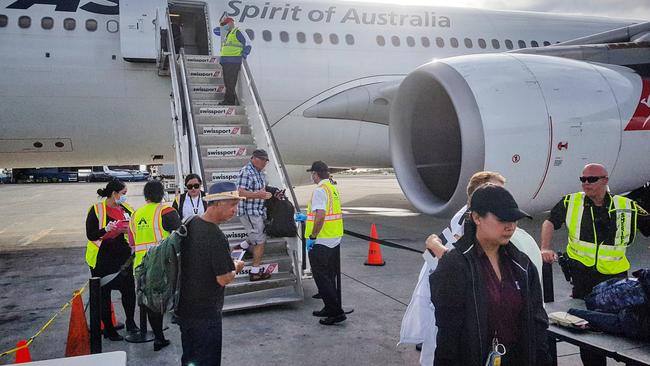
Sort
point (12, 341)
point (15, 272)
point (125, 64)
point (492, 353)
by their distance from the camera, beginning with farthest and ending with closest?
point (125, 64) < point (15, 272) < point (12, 341) < point (492, 353)

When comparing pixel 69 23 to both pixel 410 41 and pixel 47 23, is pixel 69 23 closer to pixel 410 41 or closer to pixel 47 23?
pixel 47 23

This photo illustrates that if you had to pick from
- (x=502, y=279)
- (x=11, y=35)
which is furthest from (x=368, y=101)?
(x=502, y=279)

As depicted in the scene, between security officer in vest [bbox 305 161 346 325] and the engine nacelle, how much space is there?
1348 mm

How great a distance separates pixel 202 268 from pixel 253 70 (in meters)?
6.77

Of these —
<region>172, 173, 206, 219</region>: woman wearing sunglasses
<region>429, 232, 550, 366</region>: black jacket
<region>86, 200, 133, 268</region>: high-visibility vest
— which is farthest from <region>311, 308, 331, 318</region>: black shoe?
<region>429, 232, 550, 366</region>: black jacket

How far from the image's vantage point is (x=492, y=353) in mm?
2031

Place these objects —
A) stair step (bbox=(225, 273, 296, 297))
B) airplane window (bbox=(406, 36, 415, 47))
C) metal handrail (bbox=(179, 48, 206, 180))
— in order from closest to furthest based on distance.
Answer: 1. stair step (bbox=(225, 273, 296, 297))
2. metal handrail (bbox=(179, 48, 206, 180))
3. airplane window (bbox=(406, 36, 415, 47))

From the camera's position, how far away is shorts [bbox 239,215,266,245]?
5.49 metres

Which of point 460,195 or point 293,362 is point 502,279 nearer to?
point 293,362

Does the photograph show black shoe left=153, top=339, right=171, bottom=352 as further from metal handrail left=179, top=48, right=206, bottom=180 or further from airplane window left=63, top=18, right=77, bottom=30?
airplane window left=63, top=18, right=77, bottom=30

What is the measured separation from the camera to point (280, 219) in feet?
18.1

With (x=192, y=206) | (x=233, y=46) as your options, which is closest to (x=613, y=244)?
(x=192, y=206)

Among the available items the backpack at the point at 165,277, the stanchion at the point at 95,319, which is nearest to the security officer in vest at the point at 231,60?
the stanchion at the point at 95,319

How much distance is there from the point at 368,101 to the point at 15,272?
245 inches
